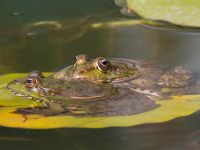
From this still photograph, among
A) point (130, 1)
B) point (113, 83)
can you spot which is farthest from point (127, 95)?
point (130, 1)

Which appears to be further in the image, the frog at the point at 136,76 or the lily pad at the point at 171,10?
the lily pad at the point at 171,10

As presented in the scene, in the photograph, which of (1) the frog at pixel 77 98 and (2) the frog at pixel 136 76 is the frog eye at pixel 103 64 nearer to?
(2) the frog at pixel 136 76

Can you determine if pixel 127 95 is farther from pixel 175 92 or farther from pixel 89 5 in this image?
pixel 89 5

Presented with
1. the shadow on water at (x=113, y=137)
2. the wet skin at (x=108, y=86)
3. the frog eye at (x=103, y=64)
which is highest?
the frog eye at (x=103, y=64)

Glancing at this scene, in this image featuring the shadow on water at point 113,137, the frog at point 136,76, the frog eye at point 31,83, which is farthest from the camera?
the frog at point 136,76

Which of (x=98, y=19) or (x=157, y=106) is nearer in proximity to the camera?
(x=157, y=106)

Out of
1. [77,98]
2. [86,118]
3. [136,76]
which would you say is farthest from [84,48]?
[86,118]

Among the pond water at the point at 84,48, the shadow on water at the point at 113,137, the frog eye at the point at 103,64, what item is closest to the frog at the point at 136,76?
the frog eye at the point at 103,64
